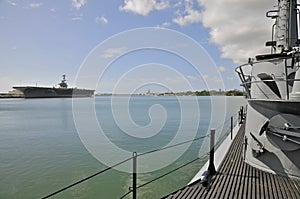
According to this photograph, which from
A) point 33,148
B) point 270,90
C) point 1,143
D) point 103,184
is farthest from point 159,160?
point 1,143

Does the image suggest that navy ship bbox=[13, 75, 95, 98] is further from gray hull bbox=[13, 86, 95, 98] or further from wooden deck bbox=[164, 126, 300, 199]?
wooden deck bbox=[164, 126, 300, 199]

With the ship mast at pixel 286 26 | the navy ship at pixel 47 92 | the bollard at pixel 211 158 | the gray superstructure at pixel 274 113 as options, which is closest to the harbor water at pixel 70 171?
the bollard at pixel 211 158

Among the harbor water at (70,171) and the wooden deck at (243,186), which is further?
the harbor water at (70,171)

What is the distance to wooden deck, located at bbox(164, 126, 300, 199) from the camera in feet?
12.9

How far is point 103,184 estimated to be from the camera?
736 cm

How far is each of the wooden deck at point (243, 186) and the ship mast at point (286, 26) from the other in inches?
137

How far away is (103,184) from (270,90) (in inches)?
213

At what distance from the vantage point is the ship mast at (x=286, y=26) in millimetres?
6527

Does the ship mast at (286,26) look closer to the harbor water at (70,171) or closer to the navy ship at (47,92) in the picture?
the harbor water at (70,171)

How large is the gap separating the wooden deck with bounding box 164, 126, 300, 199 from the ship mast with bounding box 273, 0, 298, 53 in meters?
3.47

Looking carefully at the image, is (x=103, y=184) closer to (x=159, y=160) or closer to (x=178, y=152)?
(x=159, y=160)

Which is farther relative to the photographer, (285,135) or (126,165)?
(126,165)

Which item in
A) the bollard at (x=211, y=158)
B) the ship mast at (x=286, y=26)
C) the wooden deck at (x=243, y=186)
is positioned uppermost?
the ship mast at (x=286, y=26)

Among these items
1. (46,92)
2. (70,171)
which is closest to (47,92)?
(46,92)
